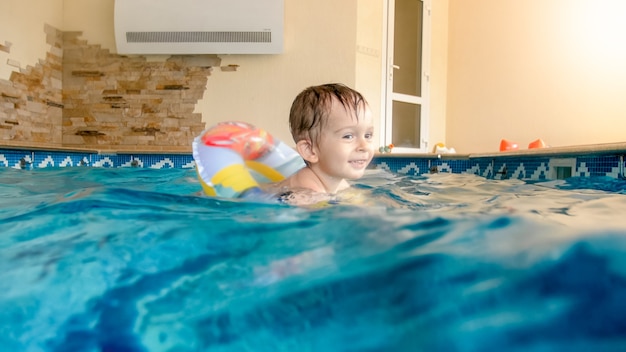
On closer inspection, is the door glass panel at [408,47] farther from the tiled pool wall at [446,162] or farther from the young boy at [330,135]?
the young boy at [330,135]

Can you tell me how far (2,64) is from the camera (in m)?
5.63

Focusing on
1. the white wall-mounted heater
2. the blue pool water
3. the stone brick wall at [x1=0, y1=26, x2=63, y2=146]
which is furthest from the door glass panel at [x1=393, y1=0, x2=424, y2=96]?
the blue pool water

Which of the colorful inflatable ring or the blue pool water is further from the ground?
the colorful inflatable ring

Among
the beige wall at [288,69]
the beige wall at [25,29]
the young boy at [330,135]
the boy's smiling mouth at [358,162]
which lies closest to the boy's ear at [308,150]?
the young boy at [330,135]

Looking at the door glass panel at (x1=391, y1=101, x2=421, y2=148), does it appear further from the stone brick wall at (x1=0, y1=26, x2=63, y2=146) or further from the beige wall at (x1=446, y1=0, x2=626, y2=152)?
the stone brick wall at (x1=0, y1=26, x2=63, y2=146)

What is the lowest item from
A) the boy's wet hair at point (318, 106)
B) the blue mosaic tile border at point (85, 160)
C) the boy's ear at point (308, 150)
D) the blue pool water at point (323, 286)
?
the blue pool water at point (323, 286)

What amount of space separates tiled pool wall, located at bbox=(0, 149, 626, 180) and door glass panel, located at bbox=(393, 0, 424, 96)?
2.44 m

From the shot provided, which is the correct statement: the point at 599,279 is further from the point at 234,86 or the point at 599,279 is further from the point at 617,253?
the point at 234,86

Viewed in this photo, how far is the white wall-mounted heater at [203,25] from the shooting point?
20.8 ft

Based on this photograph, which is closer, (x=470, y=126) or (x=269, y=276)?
(x=269, y=276)

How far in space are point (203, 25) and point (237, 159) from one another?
15.5 ft

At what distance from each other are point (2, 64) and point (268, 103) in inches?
126

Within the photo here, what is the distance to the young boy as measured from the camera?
1963mm

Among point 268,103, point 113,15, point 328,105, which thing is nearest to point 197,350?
point 328,105
